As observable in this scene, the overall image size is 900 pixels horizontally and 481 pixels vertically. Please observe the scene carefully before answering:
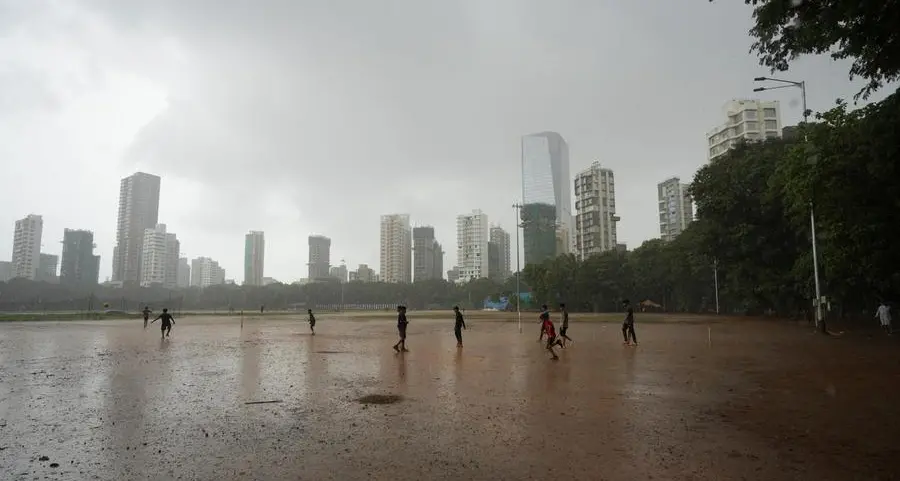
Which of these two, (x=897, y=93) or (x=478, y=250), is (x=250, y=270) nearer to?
(x=478, y=250)

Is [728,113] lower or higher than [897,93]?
higher

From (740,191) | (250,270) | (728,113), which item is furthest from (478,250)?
(740,191)

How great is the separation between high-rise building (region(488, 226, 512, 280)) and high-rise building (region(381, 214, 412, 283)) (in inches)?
1103

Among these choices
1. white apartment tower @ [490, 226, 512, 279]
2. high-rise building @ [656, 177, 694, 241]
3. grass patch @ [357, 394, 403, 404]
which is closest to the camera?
grass patch @ [357, 394, 403, 404]

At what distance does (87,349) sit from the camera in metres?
19.8

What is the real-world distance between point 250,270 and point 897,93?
180 m

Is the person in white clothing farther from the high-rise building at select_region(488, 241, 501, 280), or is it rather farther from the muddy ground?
the high-rise building at select_region(488, 241, 501, 280)

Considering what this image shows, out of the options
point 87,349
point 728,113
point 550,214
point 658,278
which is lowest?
point 87,349

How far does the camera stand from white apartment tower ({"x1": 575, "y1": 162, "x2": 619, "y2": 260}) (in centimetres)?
12694

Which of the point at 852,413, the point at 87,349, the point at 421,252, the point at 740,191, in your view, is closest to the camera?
the point at 852,413

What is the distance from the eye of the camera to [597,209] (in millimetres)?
126938

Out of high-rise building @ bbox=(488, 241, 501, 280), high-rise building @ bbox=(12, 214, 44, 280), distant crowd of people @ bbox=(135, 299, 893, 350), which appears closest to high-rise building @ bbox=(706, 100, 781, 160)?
high-rise building @ bbox=(488, 241, 501, 280)

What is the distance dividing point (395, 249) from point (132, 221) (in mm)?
75677

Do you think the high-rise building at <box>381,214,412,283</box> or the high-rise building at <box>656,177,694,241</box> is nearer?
the high-rise building at <box>656,177,694,241</box>
